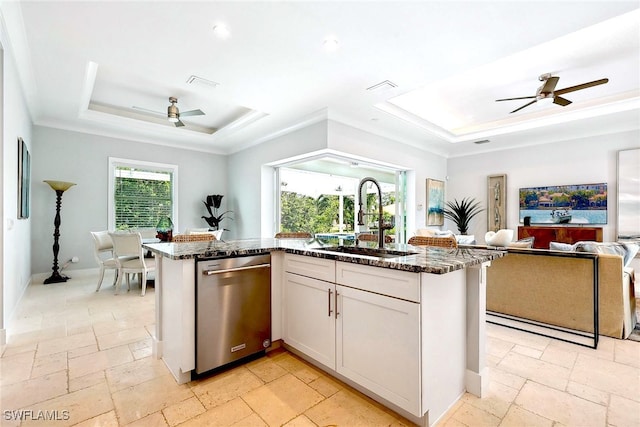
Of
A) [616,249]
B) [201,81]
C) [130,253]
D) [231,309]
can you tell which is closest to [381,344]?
[231,309]

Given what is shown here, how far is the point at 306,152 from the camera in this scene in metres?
4.79

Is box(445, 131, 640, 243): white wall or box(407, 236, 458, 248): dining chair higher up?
box(445, 131, 640, 243): white wall

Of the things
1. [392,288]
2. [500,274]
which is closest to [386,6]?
[392,288]

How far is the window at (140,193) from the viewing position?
567 cm

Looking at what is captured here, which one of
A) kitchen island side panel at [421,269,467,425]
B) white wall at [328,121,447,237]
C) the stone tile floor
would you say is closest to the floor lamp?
the stone tile floor

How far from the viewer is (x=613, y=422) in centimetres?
158

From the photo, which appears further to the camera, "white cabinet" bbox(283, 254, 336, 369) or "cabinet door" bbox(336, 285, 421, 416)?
"white cabinet" bbox(283, 254, 336, 369)

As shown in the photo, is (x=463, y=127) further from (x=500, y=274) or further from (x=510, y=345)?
(x=510, y=345)

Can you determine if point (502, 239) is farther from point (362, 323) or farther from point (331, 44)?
point (331, 44)

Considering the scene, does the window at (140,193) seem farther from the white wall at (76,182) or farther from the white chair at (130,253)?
the white chair at (130,253)

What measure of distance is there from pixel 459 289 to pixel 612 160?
5.55m

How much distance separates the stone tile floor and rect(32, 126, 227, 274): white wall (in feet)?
9.76

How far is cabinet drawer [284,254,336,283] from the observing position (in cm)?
194

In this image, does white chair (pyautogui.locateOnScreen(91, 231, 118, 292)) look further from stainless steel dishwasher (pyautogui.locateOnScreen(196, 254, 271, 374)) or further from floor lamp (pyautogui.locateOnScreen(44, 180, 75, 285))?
stainless steel dishwasher (pyautogui.locateOnScreen(196, 254, 271, 374))
